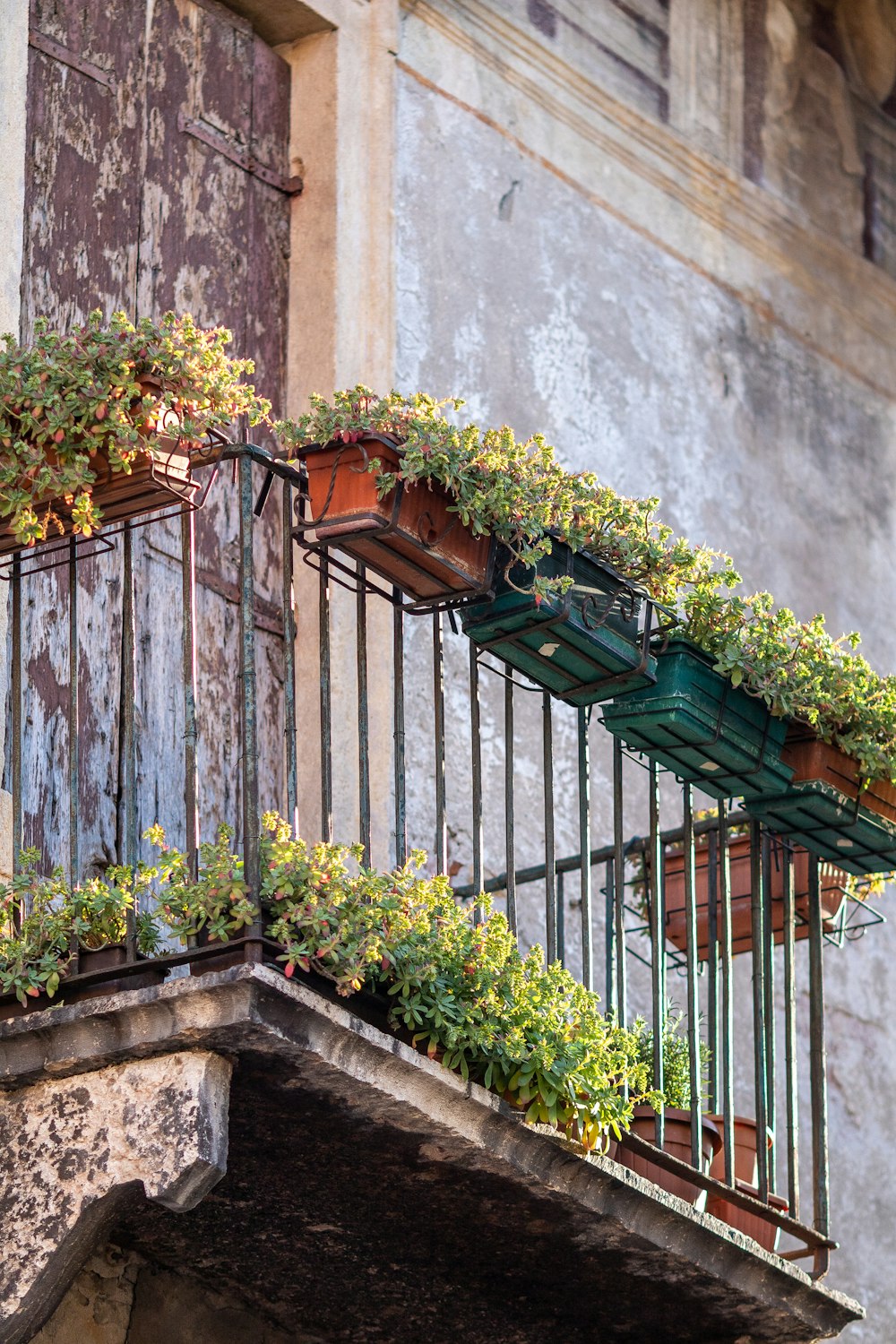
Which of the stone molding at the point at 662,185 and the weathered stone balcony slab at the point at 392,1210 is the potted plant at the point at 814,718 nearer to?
the weathered stone balcony slab at the point at 392,1210

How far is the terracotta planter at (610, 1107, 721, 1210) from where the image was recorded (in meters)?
5.66

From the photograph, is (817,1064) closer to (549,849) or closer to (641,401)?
(549,849)

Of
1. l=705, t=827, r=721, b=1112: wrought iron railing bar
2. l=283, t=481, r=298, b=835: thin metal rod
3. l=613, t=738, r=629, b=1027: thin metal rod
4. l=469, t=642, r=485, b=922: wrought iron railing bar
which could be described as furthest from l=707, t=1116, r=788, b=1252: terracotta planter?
l=283, t=481, r=298, b=835: thin metal rod

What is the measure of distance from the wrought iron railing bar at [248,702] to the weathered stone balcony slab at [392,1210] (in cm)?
26

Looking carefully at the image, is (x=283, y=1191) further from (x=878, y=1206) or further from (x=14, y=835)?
(x=878, y=1206)

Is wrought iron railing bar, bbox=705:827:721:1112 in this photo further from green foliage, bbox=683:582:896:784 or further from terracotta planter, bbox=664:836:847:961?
green foliage, bbox=683:582:896:784

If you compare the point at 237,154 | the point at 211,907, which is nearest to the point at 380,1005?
the point at 211,907

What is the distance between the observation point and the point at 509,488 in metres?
5.24

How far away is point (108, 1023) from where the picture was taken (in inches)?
182

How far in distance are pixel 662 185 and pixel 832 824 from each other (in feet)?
9.56

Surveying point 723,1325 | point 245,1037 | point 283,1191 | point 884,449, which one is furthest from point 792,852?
point 884,449

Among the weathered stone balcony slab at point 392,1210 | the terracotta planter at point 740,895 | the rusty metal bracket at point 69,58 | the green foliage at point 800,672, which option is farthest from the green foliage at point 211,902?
the rusty metal bracket at point 69,58

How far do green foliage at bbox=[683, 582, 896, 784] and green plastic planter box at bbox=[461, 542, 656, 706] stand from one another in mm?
175

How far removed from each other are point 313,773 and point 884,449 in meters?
3.26
